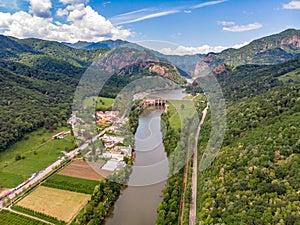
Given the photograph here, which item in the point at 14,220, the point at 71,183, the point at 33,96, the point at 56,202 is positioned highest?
the point at 33,96

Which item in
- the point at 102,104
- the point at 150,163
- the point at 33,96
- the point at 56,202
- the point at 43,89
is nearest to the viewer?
the point at 56,202

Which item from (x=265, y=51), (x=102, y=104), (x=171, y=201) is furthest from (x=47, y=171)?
(x=265, y=51)

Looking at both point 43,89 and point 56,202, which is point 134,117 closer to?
point 56,202

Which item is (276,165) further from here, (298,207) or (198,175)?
(198,175)

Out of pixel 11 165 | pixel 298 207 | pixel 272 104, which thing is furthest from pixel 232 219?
pixel 11 165

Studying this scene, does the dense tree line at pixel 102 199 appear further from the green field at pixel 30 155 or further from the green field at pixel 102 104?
the green field at pixel 102 104

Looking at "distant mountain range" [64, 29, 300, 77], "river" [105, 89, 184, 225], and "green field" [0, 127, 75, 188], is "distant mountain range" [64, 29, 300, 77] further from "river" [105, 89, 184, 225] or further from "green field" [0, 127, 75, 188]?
"river" [105, 89, 184, 225]

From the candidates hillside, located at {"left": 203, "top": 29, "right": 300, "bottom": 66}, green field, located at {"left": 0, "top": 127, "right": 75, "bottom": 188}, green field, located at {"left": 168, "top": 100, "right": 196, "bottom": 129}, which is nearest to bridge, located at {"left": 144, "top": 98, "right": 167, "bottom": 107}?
green field, located at {"left": 168, "top": 100, "right": 196, "bottom": 129}

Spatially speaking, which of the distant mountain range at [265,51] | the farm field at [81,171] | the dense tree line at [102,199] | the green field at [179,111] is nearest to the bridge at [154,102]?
the green field at [179,111]
